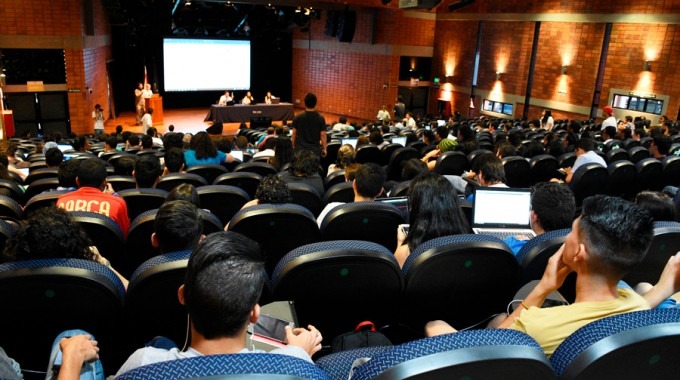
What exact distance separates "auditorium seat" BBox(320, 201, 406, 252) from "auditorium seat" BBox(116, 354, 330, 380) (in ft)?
6.72

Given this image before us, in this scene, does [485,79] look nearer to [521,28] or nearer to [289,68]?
[521,28]

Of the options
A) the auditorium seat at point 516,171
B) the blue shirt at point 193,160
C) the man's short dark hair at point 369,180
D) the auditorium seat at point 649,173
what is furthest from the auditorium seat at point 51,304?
the auditorium seat at point 649,173

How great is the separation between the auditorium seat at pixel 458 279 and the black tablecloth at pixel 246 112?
1528 centimetres

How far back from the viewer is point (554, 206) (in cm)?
290

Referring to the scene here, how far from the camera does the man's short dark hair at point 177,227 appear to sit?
2340mm

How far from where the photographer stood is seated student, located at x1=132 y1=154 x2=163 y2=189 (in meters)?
4.42

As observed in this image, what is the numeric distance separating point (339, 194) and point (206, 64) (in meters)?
17.6

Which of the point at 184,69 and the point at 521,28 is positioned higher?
the point at 521,28

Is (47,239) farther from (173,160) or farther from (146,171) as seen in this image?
(173,160)

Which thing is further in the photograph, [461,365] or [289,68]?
[289,68]

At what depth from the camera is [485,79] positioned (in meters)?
19.2

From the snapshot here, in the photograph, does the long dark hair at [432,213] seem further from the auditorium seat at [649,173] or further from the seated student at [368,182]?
the auditorium seat at [649,173]

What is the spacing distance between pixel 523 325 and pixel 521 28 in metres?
18.1

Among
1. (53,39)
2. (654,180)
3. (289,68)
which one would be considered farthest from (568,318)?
(289,68)
